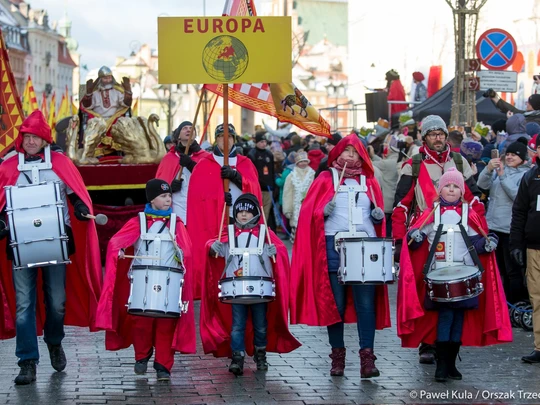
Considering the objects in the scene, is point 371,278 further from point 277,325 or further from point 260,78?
point 260,78

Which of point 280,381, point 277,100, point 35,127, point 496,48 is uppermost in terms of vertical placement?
point 496,48

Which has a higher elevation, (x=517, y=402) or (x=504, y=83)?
(x=504, y=83)

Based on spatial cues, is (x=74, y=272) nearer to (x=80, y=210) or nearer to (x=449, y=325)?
(x=80, y=210)

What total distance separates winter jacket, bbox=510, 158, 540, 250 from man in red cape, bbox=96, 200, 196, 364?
2.71 metres

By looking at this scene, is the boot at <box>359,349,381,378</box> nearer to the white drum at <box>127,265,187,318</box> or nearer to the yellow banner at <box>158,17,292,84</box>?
the white drum at <box>127,265,187,318</box>

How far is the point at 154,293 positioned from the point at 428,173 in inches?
95.5

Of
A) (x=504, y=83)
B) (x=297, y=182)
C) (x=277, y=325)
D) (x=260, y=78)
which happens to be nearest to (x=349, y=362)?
(x=277, y=325)

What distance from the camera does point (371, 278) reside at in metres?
9.25

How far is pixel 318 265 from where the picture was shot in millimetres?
9594

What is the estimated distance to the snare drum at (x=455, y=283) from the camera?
8977mm

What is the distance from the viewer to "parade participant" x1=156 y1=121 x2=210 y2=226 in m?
12.8

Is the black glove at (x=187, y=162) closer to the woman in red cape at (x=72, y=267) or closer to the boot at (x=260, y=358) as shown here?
the woman in red cape at (x=72, y=267)

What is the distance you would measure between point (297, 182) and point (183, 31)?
11123 mm

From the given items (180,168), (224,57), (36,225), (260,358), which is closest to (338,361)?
(260,358)
